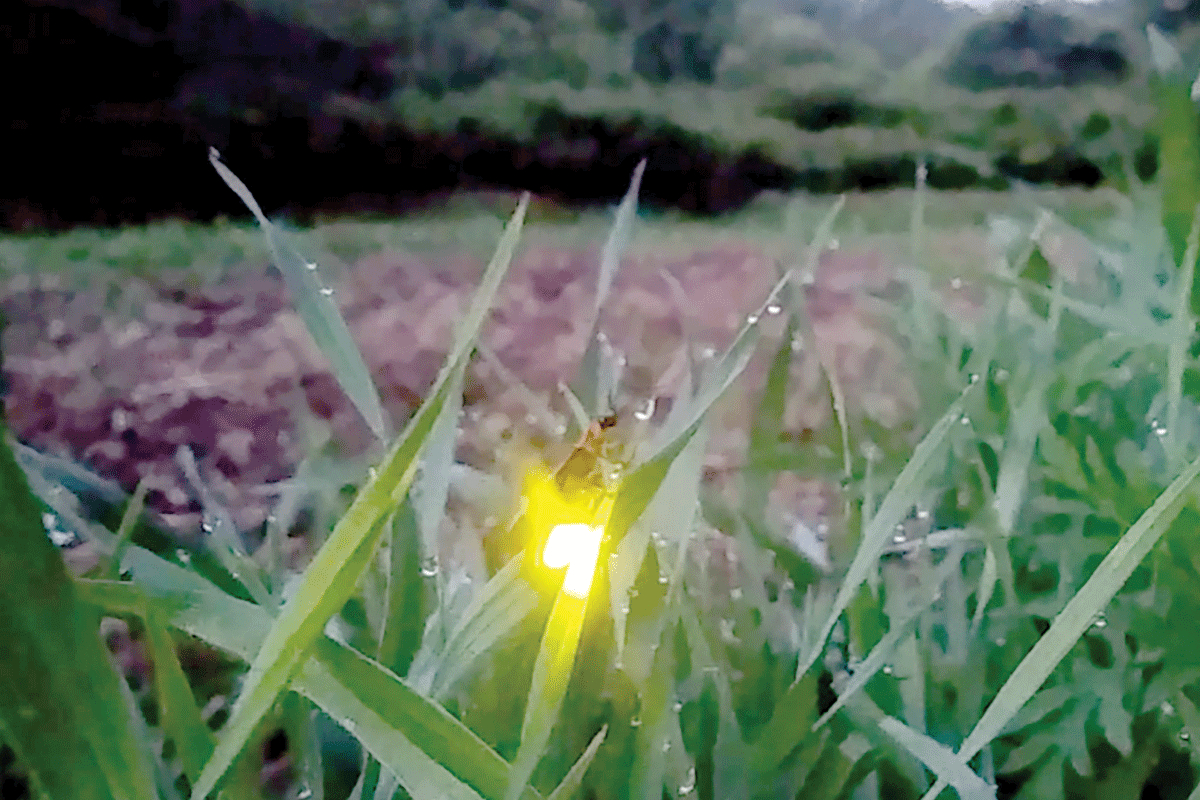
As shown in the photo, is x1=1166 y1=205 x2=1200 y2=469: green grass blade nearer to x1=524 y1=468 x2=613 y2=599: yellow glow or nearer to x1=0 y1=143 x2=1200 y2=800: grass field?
x1=0 y1=143 x2=1200 y2=800: grass field

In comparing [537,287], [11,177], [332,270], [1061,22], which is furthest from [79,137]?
[1061,22]

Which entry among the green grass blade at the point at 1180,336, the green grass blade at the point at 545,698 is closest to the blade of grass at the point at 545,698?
the green grass blade at the point at 545,698

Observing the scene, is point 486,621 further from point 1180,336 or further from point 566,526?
point 1180,336

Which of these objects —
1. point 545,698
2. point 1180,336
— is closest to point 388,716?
point 545,698

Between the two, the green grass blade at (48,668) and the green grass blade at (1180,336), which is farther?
the green grass blade at (1180,336)

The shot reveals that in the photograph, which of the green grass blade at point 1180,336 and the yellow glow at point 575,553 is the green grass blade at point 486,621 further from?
the green grass blade at point 1180,336

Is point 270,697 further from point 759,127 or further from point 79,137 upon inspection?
point 759,127

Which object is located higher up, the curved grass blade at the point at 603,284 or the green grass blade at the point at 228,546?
the curved grass blade at the point at 603,284
